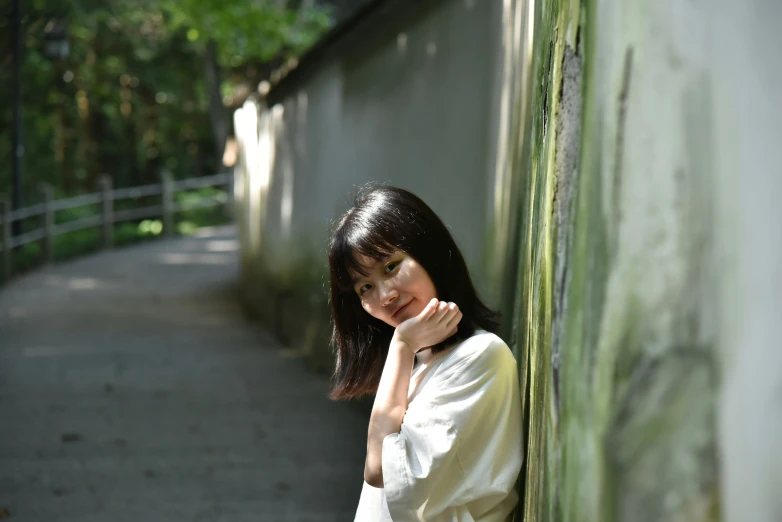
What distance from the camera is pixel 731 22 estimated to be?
1594 millimetres

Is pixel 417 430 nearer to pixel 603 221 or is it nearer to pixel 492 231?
pixel 603 221

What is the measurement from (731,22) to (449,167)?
3.51 m

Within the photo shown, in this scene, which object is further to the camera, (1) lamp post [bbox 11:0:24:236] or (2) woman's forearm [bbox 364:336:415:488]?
(1) lamp post [bbox 11:0:24:236]

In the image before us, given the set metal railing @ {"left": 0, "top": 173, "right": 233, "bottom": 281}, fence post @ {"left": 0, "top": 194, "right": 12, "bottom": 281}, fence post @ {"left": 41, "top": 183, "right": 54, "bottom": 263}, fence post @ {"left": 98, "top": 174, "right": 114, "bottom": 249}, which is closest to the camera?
fence post @ {"left": 0, "top": 194, "right": 12, "bottom": 281}

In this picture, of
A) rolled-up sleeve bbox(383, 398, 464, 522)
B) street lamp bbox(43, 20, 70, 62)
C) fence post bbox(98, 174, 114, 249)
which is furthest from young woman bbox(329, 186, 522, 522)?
fence post bbox(98, 174, 114, 249)

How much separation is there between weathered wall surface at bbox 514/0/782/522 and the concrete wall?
213 centimetres

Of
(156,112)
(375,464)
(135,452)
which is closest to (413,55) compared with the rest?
(135,452)

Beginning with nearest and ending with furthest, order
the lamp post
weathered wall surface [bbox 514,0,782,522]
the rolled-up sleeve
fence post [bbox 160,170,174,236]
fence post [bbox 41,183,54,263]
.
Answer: weathered wall surface [bbox 514,0,782,522] < the rolled-up sleeve < the lamp post < fence post [bbox 41,183,54,263] < fence post [bbox 160,170,174,236]

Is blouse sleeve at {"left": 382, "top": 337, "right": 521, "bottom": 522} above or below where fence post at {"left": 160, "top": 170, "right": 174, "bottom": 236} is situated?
above

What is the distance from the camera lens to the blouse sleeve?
7.06ft

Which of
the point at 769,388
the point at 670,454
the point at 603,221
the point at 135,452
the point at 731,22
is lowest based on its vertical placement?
the point at 135,452

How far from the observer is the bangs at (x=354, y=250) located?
2.38m

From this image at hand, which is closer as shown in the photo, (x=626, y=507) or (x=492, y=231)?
(x=626, y=507)

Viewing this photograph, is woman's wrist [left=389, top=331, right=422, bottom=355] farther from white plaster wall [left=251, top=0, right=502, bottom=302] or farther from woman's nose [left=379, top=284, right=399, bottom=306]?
white plaster wall [left=251, top=0, right=502, bottom=302]
